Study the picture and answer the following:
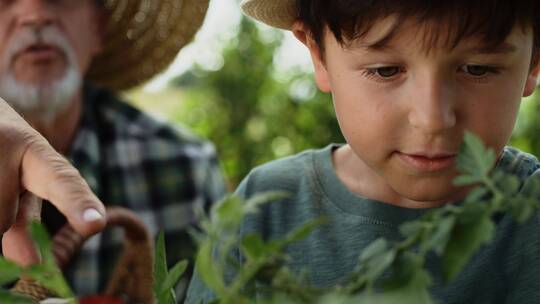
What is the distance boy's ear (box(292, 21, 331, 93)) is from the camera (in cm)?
109

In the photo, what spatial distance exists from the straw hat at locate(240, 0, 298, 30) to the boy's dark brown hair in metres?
0.18

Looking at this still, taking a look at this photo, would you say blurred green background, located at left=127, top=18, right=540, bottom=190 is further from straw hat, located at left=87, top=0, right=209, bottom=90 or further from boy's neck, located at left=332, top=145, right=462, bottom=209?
boy's neck, located at left=332, top=145, right=462, bottom=209

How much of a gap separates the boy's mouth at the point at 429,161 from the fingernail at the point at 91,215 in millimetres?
397

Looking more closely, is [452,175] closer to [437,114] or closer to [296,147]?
[437,114]

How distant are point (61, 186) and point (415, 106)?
39cm

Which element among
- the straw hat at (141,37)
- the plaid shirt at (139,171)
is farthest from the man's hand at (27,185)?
the straw hat at (141,37)

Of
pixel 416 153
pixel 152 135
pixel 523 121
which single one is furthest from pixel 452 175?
pixel 523 121

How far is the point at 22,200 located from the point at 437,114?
45cm

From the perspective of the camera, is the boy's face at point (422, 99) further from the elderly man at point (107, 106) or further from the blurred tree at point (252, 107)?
the blurred tree at point (252, 107)

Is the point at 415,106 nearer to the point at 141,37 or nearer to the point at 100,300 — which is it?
the point at 100,300

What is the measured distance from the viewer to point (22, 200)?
81 centimetres

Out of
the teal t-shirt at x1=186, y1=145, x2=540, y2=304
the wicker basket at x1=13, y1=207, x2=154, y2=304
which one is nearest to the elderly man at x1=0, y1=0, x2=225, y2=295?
the wicker basket at x1=13, y1=207, x2=154, y2=304

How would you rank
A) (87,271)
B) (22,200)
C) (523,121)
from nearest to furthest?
(22,200)
(87,271)
(523,121)

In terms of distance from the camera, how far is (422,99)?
0.83m
